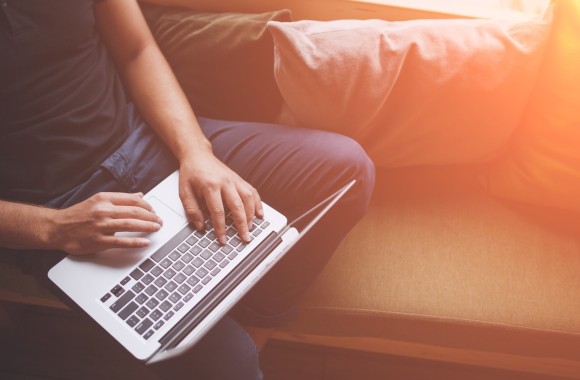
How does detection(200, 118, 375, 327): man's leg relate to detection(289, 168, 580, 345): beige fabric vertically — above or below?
above

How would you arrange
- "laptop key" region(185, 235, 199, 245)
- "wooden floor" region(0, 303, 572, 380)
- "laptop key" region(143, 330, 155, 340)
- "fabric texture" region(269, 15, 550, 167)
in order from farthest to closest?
1. "wooden floor" region(0, 303, 572, 380)
2. "fabric texture" region(269, 15, 550, 167)
3. "laptop key" region(185, 235, 199, 245)
4. "laptop key" region(143, 330, 155, 340)

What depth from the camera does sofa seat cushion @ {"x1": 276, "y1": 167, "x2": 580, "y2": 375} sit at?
1.09 m

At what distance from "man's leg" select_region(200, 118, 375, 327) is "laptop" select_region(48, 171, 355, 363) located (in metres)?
0.06

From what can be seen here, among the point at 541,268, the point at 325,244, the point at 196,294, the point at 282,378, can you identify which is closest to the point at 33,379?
the point at 282,378

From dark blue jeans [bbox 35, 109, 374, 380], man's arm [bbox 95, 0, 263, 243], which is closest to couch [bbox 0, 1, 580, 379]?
dark blue jeans [bbox 35, 109, 374, 380]

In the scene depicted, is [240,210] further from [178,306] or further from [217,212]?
[178,306]

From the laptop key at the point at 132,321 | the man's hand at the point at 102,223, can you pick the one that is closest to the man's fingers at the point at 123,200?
the man's hand at the point at 102,223

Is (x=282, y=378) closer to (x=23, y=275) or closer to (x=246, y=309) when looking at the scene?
(x=246, y=309)

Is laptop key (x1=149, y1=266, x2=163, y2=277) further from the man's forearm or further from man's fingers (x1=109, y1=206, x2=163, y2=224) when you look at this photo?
the man's forearm

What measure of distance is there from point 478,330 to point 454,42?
641mm

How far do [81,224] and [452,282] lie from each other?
0.80m

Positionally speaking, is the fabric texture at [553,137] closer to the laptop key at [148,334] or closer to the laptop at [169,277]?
the laptop at [169,277]

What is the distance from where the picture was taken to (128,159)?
3.48 feet

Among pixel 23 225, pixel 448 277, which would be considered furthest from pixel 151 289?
pixel 448 277
